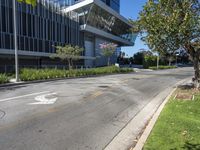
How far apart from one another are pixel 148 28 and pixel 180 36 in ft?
6.12

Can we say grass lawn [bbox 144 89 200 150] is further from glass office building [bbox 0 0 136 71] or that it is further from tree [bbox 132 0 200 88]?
glass office building [bbox 0 0 136 71]

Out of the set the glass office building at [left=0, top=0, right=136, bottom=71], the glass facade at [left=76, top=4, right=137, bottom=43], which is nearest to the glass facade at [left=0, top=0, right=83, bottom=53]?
the glass office building at [left=0, top=0, right=136, bottom=71]

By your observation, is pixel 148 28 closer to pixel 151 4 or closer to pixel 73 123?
pixel 151 4

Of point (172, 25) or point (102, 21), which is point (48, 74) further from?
point (102, 21)

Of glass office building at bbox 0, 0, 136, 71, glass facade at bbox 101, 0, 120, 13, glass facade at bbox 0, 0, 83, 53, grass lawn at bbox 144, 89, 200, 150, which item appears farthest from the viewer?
glass facade at bbox 101, 0, 120, 13

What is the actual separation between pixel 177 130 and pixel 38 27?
43433mm

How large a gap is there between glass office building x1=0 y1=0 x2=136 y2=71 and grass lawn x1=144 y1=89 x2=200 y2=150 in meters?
21.4

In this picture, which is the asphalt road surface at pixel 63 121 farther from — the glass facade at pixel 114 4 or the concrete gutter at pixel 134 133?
the glass facade at pixel 114 4

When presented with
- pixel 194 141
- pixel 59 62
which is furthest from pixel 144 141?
pixel 59 62

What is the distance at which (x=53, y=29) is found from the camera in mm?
52062

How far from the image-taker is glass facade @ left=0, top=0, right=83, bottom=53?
41094mm

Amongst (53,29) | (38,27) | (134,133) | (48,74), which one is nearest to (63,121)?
(134,133)

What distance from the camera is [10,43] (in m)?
41.8

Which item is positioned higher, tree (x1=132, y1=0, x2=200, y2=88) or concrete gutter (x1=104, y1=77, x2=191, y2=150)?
tree (x1=132, y1=0, x2=200, y2=88)
